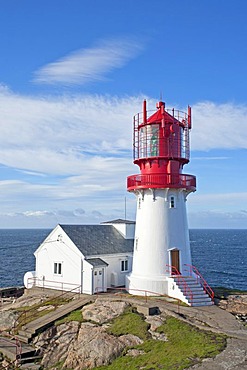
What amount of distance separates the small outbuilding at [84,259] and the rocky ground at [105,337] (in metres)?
3.35

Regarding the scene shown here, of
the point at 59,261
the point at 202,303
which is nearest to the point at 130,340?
the point at 202,303

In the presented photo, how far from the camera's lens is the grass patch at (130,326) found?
1875cm

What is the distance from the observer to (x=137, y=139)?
2617cm

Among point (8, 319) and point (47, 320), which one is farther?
point (8, 319)

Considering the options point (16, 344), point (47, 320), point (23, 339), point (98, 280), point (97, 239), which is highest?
point (97, 239)

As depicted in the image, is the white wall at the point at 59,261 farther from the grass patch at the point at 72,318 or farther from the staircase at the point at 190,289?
the staircase at the point at 190,289

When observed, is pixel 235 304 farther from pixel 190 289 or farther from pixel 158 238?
pixel 158 238

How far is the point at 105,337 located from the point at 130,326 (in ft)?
4.71

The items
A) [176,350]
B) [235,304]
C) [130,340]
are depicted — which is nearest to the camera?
[176,350]

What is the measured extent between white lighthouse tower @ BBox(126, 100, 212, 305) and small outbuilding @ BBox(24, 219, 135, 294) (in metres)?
2.33

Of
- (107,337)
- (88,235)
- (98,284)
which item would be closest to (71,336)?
(107,337)

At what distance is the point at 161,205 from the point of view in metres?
25.6

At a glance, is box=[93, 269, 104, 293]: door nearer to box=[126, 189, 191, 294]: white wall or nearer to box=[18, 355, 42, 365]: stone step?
box=[126, 189, 191, 294]: white wall

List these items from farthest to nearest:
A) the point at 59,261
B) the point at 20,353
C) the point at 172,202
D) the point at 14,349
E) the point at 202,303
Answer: the point at 59,261 → the point at 172,202 → the point at 202,303 → the point at 14,349 → the point at 20,353
